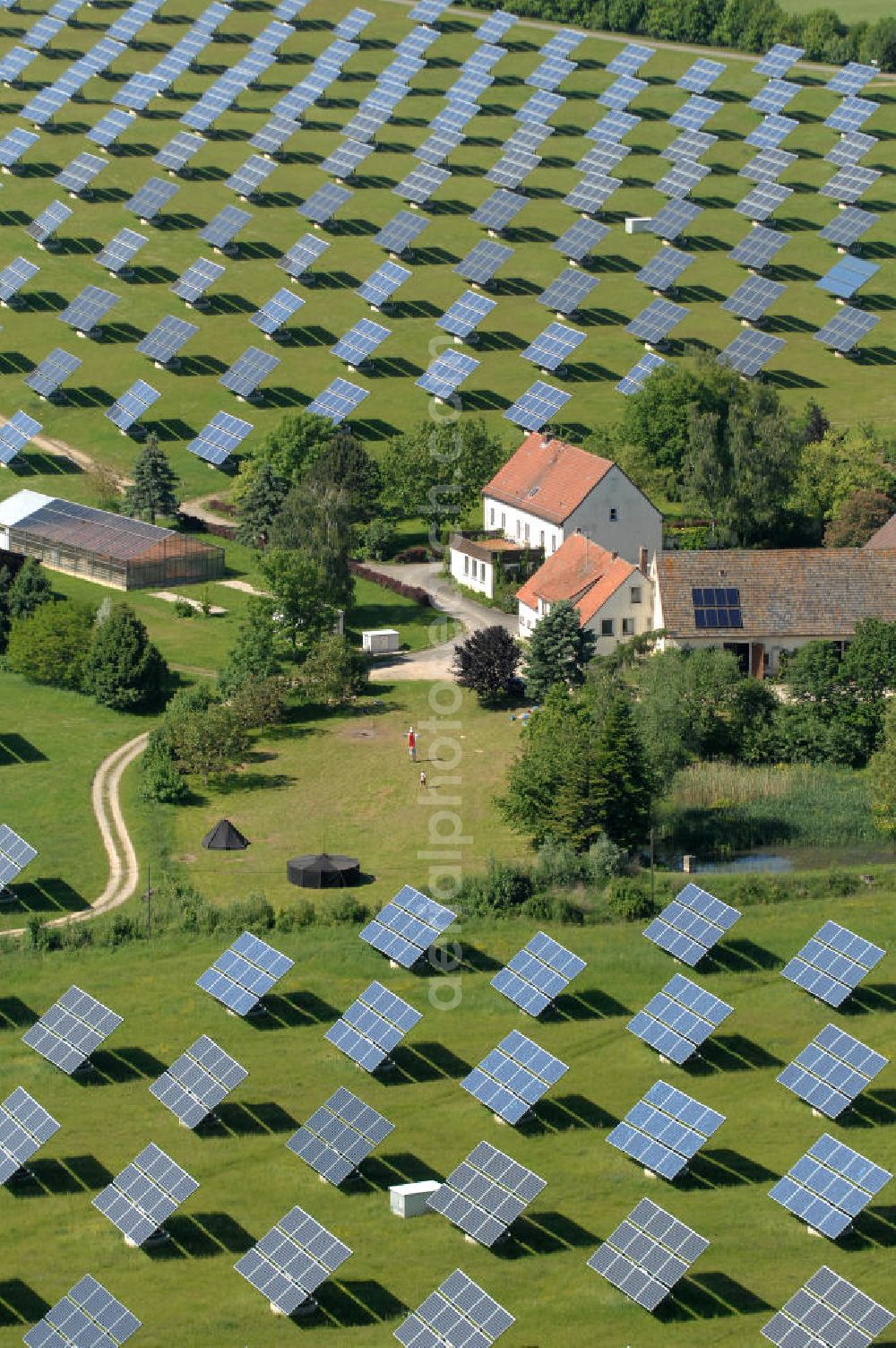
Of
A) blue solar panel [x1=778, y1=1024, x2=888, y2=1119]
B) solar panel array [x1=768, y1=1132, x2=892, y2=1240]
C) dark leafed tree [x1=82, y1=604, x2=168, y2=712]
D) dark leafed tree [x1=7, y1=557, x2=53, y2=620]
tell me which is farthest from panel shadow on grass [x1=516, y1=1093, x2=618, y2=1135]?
dark leafed tree [x1=7, y1=557, x2=53, y2=620]

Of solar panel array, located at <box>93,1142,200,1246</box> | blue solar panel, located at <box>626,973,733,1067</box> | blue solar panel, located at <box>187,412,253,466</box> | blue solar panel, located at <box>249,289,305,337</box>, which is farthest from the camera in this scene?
blue solar panel, located at <box>249,289,305,337</box>

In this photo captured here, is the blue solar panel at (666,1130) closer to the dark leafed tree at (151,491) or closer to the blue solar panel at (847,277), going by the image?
the dark leafed tree at (151,491)

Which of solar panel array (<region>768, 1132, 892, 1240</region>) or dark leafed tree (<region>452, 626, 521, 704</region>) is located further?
dark leafed tree (<region>452, 626, 521, 704</region>)

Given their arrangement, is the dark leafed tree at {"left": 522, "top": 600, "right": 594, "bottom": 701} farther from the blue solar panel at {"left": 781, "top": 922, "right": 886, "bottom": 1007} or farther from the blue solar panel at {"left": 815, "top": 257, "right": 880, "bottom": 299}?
the blue solar panel at {"left": 815, "top": 257, "right": 880, "bottom": 299}

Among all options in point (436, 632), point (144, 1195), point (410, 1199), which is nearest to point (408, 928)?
point (410, 1199)

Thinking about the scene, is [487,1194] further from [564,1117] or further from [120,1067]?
[120,1067]

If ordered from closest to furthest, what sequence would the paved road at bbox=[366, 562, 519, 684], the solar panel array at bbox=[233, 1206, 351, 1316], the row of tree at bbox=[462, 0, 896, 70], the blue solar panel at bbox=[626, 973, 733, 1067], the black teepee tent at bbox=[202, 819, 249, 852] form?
the solar panel array at bbox=[233, 1206, 351, 1316]
the blue solar panel at bbox=[626, 973, 733, 1067]
the black teepee tent at bbox=[202, 819, 249, 852]
the paved road at bbox=[366, 562, 519, 684]
the row of tree at bbox=[462, 0, 896, 70]

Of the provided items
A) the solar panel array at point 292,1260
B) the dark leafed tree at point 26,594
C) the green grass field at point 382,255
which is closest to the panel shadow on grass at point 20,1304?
the solar panel array at point 292,1260

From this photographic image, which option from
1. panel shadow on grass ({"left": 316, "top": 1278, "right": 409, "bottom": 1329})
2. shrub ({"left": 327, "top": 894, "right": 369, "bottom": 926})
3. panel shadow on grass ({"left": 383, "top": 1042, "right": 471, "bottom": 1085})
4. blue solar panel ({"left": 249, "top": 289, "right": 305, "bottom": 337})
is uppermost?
panel shadow on grass ({"left": 316, "top": 1278, "right": 409, "bottom": 1329})
